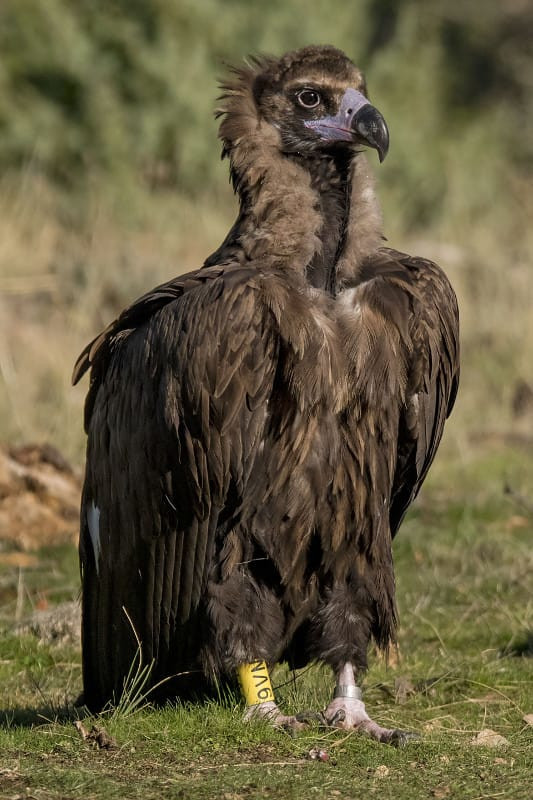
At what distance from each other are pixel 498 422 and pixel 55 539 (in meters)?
5.08

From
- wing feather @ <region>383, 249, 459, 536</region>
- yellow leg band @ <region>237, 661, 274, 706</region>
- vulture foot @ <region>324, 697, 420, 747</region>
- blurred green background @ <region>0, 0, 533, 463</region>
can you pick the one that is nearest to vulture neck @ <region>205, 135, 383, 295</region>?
wing feather @ <region>383, 249, 459, 536</region>

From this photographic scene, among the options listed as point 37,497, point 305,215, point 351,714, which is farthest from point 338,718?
point 37,497

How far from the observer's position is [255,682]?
5113 millimetres

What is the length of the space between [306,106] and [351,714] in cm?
224

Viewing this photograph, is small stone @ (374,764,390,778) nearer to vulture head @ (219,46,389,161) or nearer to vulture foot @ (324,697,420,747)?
vulture foot @ (324,697,420,747)

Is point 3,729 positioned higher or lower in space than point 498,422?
lower

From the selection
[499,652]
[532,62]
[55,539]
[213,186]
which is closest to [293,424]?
[499,652]

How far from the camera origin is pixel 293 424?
4.92 metres

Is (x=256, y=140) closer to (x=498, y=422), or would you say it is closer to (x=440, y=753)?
(x=440, y=753)

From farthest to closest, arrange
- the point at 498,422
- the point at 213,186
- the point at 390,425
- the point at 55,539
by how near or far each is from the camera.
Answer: the point at 213,186
the point at 498,422
the point at 55,539
the point at 390,425

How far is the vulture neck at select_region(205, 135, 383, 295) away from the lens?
5172 millimetres

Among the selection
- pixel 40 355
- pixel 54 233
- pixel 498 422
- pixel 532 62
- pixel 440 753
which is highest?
pixel 532 62

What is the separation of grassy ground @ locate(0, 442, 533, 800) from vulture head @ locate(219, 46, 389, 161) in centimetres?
209

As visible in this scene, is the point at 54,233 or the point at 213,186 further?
the point at 213,186
